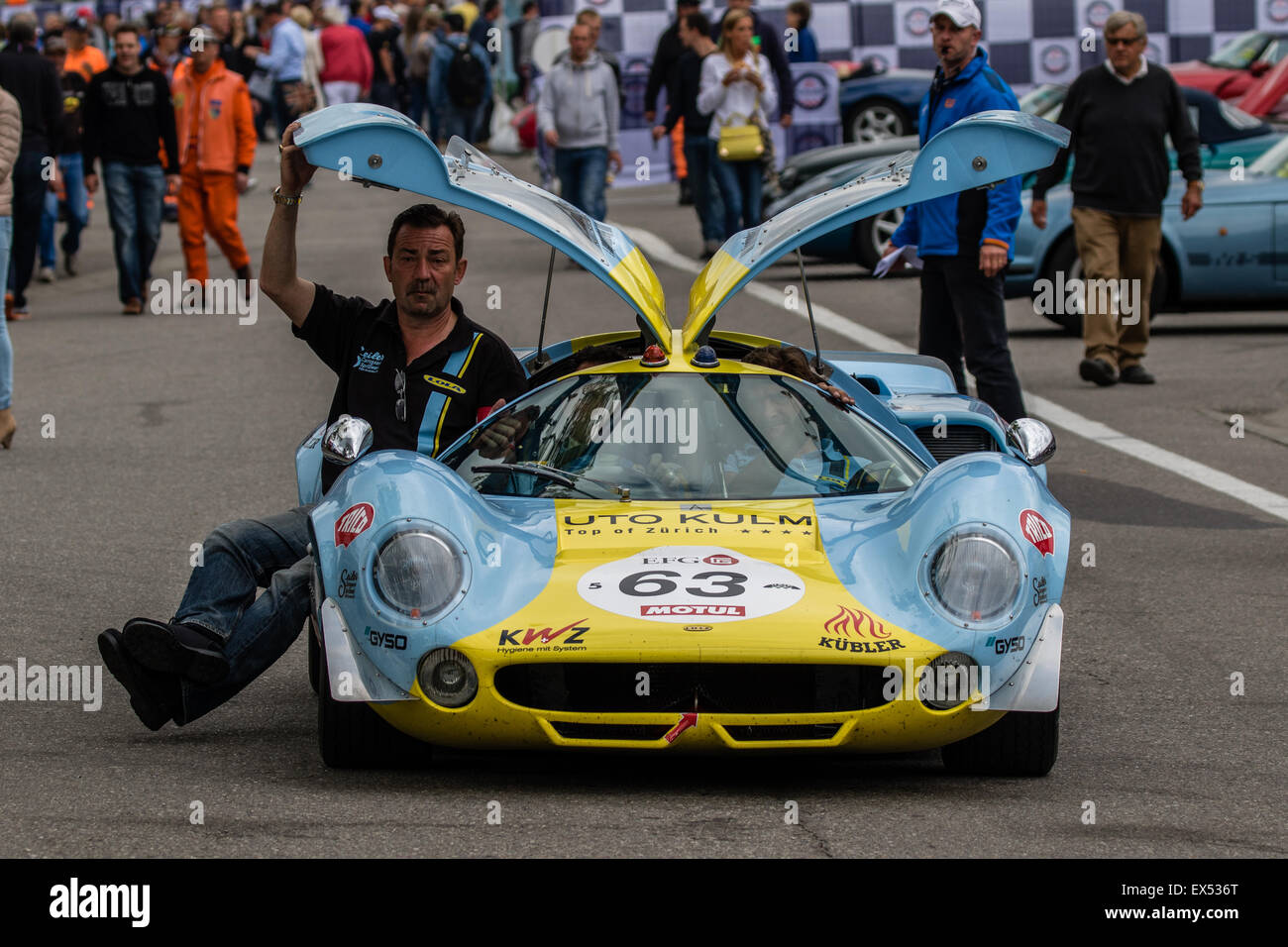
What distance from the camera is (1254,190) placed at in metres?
13.6

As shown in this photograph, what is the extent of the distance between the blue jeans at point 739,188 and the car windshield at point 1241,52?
675 cm

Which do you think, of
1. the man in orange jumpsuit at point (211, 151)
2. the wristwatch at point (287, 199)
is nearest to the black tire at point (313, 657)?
the wristwatch at point (287, 199)

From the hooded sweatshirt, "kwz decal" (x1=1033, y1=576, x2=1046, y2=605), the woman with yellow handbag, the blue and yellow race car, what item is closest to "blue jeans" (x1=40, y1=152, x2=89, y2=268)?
the hooded sweatshirt

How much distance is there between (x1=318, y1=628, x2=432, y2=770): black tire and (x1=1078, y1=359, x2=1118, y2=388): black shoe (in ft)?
25.2

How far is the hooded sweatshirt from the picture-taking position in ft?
57.8

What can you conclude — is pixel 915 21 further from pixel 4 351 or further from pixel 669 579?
pixel 669 579

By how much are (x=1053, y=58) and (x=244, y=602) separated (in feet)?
65.5

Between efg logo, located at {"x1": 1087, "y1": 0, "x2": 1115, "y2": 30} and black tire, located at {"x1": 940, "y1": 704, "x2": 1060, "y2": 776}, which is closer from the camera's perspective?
black tire, located at {"x1": 940, "y1": 704, "x2": 1060, "y2": 776}

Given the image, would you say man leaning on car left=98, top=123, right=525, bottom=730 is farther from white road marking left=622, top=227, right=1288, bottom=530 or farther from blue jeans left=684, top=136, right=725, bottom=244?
blue jeans left=684, top=136, right=725, bottom=244

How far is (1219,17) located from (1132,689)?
19642 millimetres

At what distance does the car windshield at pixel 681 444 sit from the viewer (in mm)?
5617

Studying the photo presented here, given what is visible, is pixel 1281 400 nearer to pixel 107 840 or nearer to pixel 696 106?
pixel 696 106
